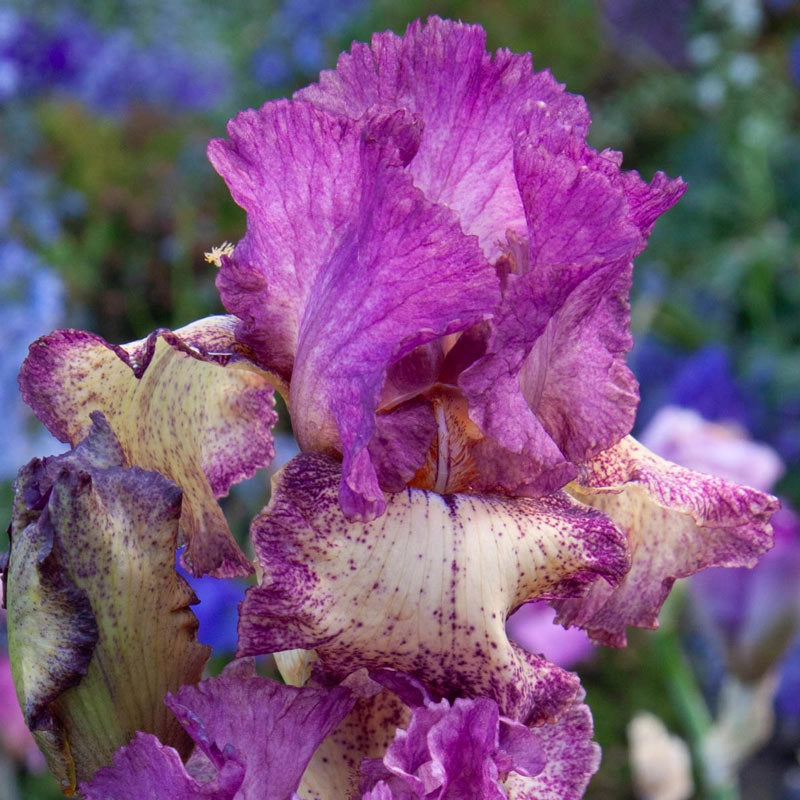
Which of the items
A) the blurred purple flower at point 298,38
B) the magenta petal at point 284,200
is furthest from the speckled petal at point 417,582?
the blurred purple flower at point 298,38

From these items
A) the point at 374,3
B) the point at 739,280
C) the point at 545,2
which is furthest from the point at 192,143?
the point at 545,2

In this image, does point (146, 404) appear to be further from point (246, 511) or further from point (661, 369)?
point (661, 369)

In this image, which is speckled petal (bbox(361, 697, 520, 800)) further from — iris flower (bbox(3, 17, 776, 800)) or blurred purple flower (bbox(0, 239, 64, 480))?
blurred purple flower (bbox(0, 239, 64, 480))

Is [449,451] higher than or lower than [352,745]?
higher

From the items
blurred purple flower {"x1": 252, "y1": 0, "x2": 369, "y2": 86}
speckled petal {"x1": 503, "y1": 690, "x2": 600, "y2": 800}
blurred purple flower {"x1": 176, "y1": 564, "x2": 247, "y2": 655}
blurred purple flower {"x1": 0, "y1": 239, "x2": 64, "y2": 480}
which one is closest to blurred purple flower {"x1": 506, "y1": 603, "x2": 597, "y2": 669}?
blurred purple flower {"x1": 176, "y1": 564, "x2": 247, "y2": 655}

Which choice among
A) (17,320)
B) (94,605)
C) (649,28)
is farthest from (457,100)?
(649,28)

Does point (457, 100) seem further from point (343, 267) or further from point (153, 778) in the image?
point (153, 778)
